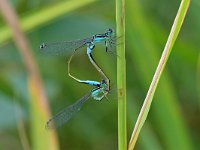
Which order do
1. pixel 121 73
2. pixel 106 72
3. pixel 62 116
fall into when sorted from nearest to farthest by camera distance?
pixel 121 73 → pixel 62 116 → pixel 106 72

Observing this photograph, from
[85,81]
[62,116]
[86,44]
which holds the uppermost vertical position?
[86,44]

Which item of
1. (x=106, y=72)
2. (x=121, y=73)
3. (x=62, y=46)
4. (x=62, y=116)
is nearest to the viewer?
(x=121, y=73)

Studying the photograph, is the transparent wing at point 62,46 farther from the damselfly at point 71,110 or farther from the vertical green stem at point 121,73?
the vertical green stem at point 121,73

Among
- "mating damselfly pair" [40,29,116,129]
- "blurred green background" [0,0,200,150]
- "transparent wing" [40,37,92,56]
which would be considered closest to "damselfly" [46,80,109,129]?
"mating damselfly pair" [40,29,116,129]

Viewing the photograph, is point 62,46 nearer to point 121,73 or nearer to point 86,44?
point 86,44

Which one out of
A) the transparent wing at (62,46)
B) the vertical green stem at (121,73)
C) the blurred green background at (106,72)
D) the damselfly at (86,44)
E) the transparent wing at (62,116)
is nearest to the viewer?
the vertical green stem at (121,73)

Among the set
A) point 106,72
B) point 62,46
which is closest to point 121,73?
point 62,46

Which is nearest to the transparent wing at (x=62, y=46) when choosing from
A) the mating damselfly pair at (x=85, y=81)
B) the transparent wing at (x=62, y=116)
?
the mating damselfly pair at (x=85, y=81)

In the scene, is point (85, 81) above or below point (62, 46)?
below
